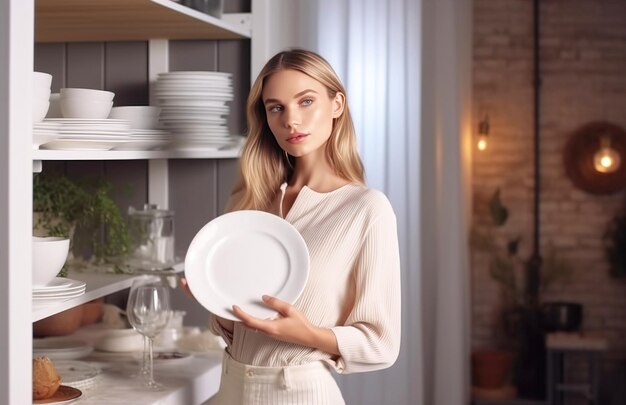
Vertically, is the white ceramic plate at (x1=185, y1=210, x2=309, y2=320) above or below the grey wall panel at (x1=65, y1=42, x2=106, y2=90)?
below

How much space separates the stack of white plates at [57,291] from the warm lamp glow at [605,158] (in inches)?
173

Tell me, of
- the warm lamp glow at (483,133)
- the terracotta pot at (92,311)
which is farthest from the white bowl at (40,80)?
the warm lamp glow at (483,133)

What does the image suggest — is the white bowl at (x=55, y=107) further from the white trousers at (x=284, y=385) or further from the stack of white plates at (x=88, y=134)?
the white trousers at (x=284, y=385)

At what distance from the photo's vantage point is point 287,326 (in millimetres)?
1913

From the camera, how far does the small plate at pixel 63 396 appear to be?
2.12m

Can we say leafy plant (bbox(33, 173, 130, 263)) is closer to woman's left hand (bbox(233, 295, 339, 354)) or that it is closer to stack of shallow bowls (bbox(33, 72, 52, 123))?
stack of shallow bowls (bbox(33, 72, 52, 123))

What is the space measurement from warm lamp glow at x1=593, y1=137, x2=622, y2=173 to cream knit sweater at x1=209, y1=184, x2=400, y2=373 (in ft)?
13.5

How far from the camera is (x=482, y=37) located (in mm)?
6020

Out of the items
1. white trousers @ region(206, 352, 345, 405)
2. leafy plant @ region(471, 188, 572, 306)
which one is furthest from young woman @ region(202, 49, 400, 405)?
leafy plant @ region(471, 188, 572, 306)

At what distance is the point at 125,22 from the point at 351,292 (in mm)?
1079

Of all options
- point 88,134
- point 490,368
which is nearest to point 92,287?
point 88,134

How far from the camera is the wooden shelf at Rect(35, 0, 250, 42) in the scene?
2.35m

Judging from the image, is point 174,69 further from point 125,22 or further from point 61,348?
point 61,348

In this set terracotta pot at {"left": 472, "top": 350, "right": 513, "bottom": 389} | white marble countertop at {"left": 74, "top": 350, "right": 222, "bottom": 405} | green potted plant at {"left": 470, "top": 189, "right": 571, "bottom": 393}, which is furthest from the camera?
green potted plant at {"left": 470, "top": 189, "right": 571, "bottom": 393}
